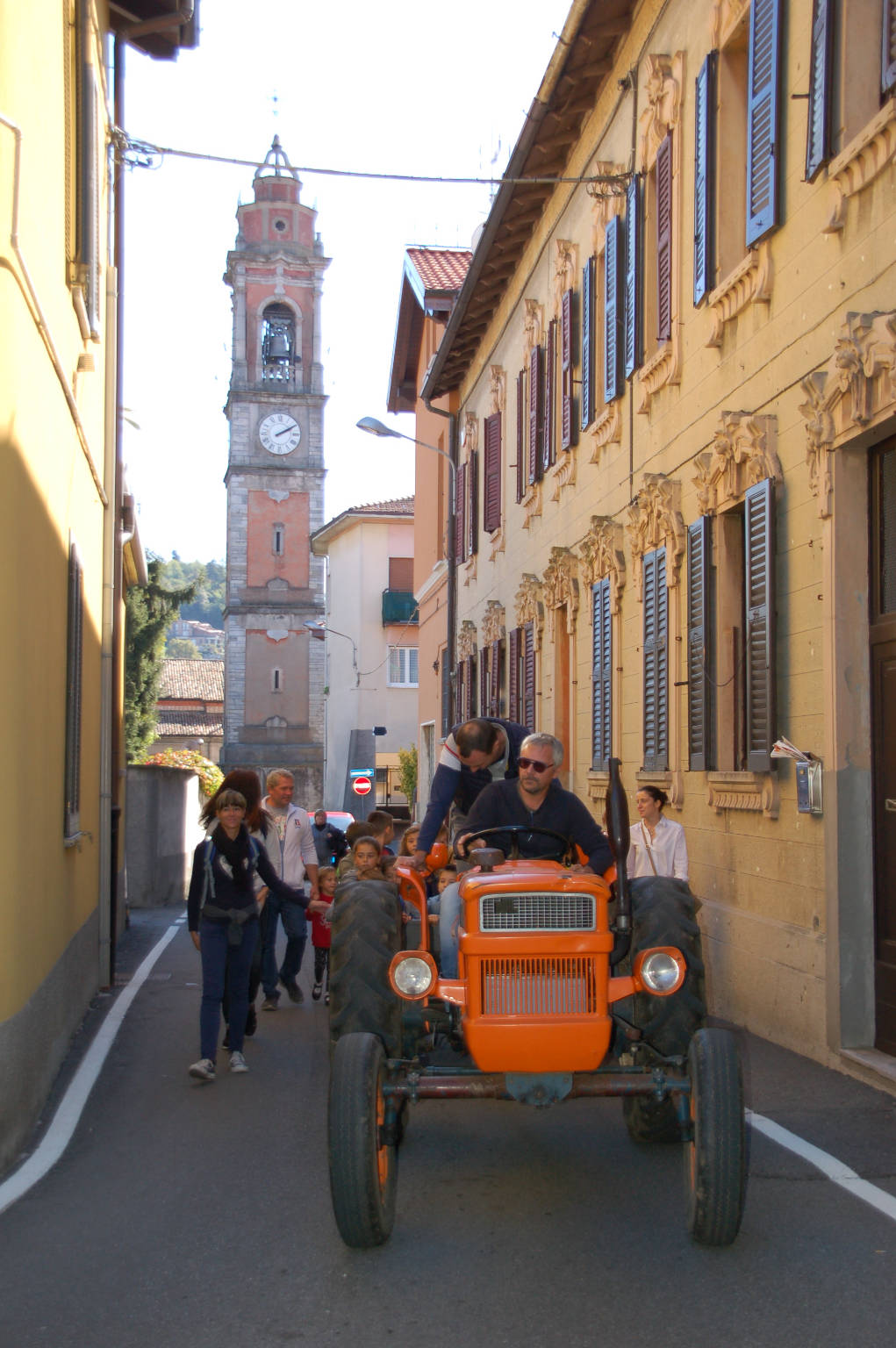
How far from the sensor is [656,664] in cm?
1261

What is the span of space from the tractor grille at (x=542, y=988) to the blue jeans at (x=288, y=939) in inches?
227

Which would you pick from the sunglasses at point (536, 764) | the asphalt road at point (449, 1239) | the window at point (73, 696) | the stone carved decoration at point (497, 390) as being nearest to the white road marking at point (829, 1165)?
the asphalt road at point (449, 1239)

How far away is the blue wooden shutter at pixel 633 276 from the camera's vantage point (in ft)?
43.4

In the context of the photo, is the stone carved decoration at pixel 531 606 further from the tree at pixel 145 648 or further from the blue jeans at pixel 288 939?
the tree at pixel 145 648

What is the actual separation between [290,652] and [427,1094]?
212 feet

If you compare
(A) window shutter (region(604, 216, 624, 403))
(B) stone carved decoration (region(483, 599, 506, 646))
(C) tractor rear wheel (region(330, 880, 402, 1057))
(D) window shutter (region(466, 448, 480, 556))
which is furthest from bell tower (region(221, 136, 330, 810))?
(C) tractor rear wheel (region(330, 880, 402, 1057))

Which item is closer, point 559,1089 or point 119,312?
point 559,1089

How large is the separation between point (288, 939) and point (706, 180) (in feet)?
20.9

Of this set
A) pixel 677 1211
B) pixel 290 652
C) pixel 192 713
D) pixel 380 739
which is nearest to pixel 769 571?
pixel 677 1211

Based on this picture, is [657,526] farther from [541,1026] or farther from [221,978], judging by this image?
[541,1026]

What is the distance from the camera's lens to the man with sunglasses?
247 inches

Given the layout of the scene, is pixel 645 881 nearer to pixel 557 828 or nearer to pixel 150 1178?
pixel 557 828

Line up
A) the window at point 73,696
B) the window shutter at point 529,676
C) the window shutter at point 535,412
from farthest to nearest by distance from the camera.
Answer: the window shutter at point 529,676 → the window shutter at point 535,412 → the window at point 73,696

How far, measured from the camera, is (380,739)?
5591 centimetres
